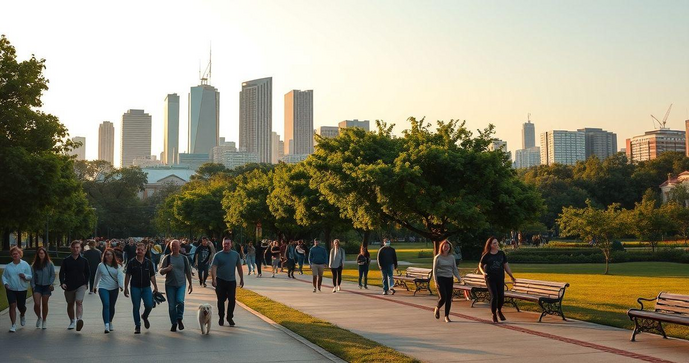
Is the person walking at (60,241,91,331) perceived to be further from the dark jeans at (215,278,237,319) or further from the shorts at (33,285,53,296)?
the dark jeans at (215,278,237,319)

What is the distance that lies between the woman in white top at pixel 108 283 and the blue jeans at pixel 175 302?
91 centimetres

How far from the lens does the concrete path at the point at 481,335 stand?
1066cm

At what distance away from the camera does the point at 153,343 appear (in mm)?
12359

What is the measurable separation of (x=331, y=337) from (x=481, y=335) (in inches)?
100

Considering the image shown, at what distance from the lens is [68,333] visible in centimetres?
1369

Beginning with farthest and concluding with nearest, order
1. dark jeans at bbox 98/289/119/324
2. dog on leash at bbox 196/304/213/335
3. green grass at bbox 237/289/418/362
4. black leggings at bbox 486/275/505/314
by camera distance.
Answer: black leggings at bbox 486/275/505/314, dark jeans at bbox 98/289/119/324, dog on leash at bbox 196/304/213/335, green grass at bbox 237/289/418/362

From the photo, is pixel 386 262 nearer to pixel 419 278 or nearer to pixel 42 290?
pixel 419 278

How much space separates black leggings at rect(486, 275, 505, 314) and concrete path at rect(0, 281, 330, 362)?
4.16 metres

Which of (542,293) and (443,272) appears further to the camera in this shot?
(542,293)

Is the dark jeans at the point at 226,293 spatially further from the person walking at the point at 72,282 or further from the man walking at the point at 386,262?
the man walking at the point at 386,262

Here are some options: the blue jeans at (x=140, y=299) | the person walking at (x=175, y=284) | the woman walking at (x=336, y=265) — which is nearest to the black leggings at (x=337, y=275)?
the woman walking at (x=336, y=265)

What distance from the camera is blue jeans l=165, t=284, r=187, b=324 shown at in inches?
549

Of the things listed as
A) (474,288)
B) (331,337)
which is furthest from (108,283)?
(474,288)

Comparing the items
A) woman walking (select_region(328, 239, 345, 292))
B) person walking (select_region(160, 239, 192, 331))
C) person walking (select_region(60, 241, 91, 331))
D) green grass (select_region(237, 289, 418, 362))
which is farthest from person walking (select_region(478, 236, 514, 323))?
woman walking (select_region(328, 239, 345, 292))
